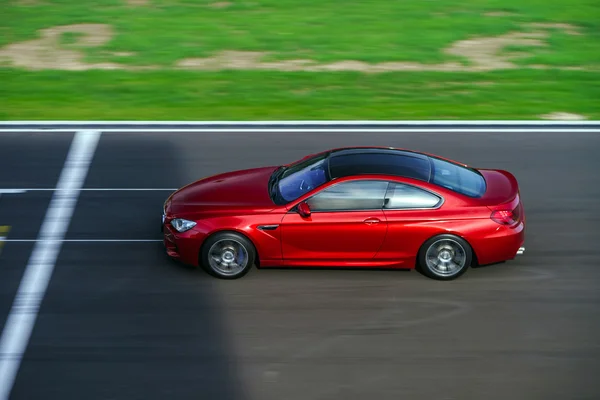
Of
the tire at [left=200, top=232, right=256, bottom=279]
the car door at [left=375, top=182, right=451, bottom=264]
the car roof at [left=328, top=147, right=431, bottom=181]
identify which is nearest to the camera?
the car door at [left=375, top=182, right=451, bottom=264]

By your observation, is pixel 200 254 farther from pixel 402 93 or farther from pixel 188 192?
pixel 402 93

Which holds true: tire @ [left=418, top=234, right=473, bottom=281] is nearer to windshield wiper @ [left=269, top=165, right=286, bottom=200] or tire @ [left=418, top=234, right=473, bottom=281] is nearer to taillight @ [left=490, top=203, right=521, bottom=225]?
taillight @ [left=490, top=203, right=521, bottom=225]

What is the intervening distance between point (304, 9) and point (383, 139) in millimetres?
7780

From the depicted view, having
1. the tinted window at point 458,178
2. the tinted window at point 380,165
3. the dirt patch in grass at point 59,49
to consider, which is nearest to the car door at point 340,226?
the tinted window at point 380,165

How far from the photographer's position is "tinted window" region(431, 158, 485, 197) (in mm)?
10945

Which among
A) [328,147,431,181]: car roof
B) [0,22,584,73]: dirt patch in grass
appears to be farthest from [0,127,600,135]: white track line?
[328,147,431,181]: car roof

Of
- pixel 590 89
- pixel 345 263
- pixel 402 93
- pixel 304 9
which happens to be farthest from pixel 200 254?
pixel 304 9

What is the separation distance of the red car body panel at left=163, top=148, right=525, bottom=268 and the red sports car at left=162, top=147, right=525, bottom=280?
12mm

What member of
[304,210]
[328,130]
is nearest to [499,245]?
[304,210]

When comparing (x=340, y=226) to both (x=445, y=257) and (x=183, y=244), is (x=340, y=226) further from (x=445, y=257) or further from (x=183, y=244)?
(x=183, y=244)

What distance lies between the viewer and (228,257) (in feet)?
35.6

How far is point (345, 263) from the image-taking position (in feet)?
35.5

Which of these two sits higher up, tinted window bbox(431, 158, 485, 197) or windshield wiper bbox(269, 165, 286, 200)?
tinted window bbox(431, 158, 485, 197)

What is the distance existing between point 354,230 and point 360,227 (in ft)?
0.27
